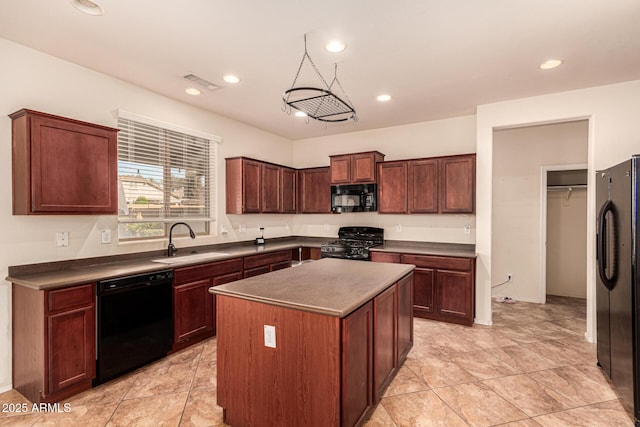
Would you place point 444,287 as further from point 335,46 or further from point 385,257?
point 335,46

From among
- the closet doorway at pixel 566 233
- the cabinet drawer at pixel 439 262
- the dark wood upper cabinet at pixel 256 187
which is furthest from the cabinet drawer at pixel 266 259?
the closet doorway at pixel 566 233

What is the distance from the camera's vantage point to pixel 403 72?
3.16m

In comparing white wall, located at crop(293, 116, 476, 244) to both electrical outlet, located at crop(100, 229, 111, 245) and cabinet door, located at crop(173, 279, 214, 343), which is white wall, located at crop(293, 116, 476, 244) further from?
electrical outlet, located at crop(100, 229, 111, 245)

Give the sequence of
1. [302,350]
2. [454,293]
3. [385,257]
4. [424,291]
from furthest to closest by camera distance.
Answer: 1. [385,257]
2. [424,291]
3. [454,293]
4. [302,350]

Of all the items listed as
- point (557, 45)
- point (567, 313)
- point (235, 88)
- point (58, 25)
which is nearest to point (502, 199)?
point (567, 313)

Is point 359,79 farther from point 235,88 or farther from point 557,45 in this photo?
point 557,45

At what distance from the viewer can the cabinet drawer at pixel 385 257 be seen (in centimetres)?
440

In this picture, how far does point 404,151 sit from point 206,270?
3447 millimetres

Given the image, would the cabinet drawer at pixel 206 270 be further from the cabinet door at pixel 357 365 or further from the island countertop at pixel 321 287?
the cabinet door at pixel 357 365

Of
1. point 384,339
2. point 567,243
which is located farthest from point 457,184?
point 384,339

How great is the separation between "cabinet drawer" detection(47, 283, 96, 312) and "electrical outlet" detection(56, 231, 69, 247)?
65cm

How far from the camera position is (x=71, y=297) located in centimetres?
245

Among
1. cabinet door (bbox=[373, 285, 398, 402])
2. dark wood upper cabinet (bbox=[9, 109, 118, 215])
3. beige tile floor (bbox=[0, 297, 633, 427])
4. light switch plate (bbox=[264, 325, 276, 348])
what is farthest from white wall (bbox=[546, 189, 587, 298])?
dark wood upper cabinet (bbox=[9, 109, 118, 215])

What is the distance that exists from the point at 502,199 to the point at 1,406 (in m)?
6.32
